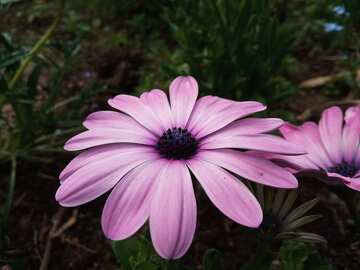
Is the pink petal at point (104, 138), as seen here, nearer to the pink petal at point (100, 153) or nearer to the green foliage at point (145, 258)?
the pink petal at point (100, 153)

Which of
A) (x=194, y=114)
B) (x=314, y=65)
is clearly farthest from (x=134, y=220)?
(x=314, y=65)

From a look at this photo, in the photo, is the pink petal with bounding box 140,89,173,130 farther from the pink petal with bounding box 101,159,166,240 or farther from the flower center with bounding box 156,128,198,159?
the pink petal with bounding box 101,159,166,240

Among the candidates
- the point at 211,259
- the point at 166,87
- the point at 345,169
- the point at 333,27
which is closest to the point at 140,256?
the point at 211,259

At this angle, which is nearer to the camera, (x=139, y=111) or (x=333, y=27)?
(x=139, y=111)

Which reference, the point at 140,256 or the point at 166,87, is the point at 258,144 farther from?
the point at 166,87

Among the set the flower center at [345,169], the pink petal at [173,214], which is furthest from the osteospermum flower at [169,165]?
the flower center at [345,169]
